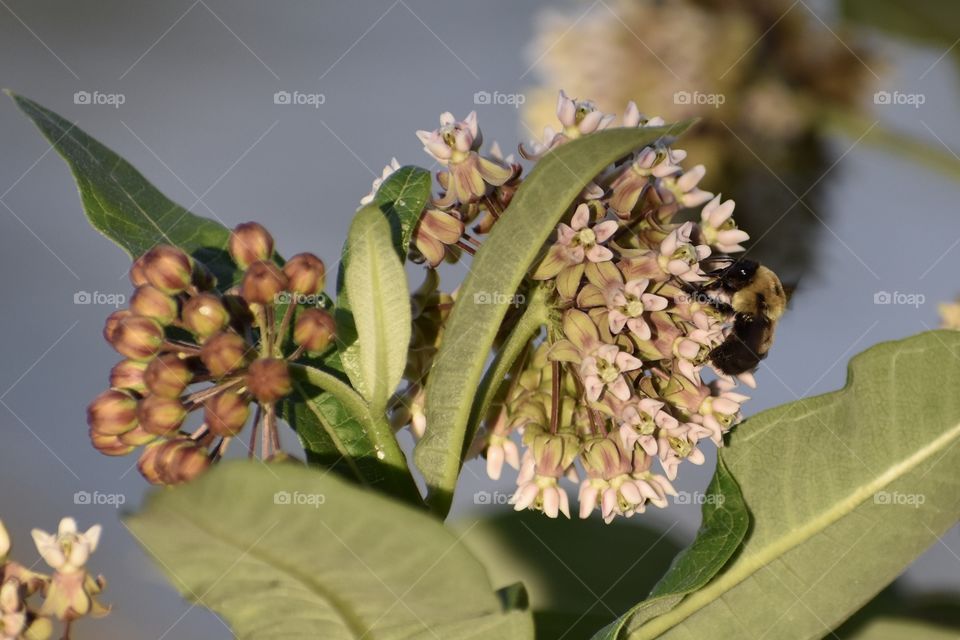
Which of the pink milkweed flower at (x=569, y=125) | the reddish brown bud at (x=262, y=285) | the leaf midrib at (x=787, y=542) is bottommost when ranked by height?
the leaf midrib at (x=787, y=542)

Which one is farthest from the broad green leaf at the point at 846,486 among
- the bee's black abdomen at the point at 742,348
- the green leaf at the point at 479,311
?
the green leaf at the point at 479,311

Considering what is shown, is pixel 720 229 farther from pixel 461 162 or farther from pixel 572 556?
pixel 572 556

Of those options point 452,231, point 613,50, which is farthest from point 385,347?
point 613,50
